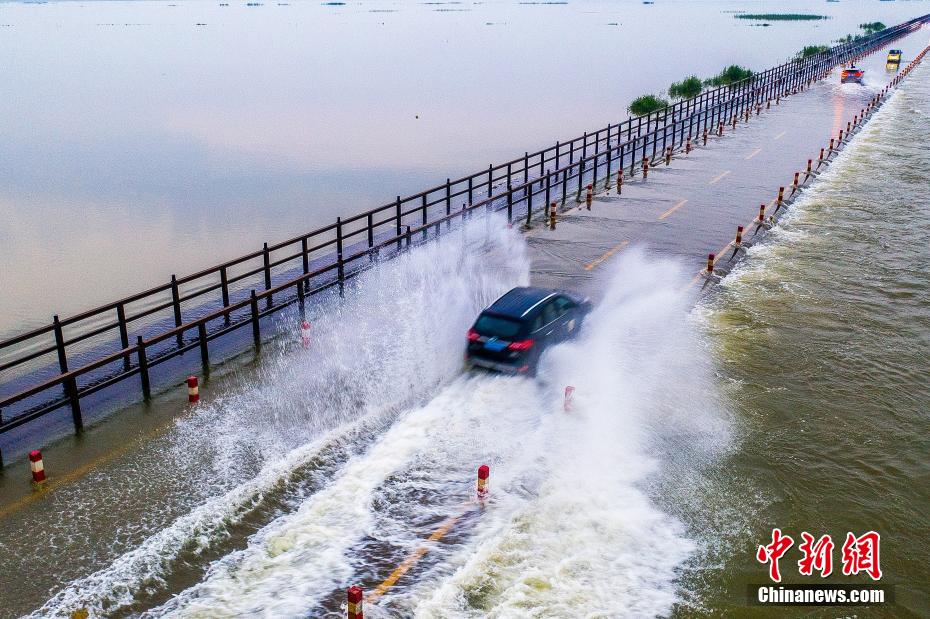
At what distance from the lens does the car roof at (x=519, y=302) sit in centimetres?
1495

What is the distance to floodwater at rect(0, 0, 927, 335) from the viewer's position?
28844 millimetres

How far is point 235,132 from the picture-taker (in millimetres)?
53562

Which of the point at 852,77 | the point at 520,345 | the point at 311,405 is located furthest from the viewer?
the point at 852,77

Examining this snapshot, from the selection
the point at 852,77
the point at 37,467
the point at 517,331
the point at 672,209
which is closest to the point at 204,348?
the point at 37,467

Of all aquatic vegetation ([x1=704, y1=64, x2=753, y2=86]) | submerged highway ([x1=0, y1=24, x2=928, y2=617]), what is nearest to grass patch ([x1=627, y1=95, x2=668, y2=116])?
aquatic vegetation ([x1=704, y1=64, x2=753, y2=86])

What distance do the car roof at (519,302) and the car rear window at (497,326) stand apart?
4.7 inches

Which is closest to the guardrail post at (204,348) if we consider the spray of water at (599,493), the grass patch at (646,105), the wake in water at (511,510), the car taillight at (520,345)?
the wake in water at (511,510)

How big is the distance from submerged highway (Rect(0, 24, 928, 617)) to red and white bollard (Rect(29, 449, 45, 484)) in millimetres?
233

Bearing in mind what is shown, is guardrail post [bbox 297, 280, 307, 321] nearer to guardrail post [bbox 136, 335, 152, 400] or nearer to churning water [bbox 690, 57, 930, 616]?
guardrail post [bbox 136, 335, 152, 400]

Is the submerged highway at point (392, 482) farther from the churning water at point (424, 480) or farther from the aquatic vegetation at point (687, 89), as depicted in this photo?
the aquatic vegetation at point (687, 89)

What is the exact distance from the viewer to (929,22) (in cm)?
18350

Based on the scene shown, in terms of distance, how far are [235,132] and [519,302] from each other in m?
43.2

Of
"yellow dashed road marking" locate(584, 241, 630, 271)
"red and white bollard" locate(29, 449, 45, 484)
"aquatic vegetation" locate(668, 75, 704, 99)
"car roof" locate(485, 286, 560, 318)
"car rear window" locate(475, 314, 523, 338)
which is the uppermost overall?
"aquatic vegetation" locate(668, 75, 704, 99)

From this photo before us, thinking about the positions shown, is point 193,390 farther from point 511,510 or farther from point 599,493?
point 599,493
